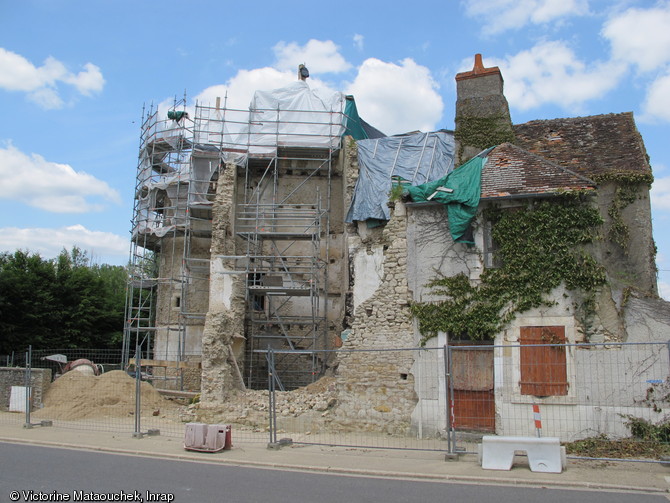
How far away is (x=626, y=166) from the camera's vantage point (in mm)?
13133

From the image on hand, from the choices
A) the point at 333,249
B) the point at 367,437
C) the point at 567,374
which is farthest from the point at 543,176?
the point at 333,249

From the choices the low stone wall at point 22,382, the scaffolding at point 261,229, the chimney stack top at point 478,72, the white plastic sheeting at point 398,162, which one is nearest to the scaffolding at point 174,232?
the scaffolding at point 261,229

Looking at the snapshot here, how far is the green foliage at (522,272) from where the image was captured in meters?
12.0

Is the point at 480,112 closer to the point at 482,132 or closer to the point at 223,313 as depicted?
the point at 482,132

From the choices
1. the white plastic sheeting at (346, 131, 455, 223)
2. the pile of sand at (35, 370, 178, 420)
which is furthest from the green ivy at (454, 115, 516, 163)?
the pile of sand at (35, 370, 178, 420)

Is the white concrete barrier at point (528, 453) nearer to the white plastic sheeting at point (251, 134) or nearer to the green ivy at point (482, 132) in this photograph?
the green ivy at point (482, 132)

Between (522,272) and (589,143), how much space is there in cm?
463

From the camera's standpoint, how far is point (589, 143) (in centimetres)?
1460

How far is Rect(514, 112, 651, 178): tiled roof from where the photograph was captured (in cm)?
1338

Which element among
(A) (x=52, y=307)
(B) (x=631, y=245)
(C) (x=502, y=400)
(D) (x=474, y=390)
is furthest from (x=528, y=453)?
(A) (x=52, y=307)

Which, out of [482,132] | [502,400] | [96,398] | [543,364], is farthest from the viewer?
[96,398]

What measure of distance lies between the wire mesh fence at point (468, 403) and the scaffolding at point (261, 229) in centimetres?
443

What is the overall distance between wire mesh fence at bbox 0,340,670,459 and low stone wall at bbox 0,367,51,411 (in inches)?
41.7

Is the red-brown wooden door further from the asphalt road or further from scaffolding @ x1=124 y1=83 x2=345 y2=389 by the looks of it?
scaffolding @ x1=124 y1=83 x2=345 y2=389
